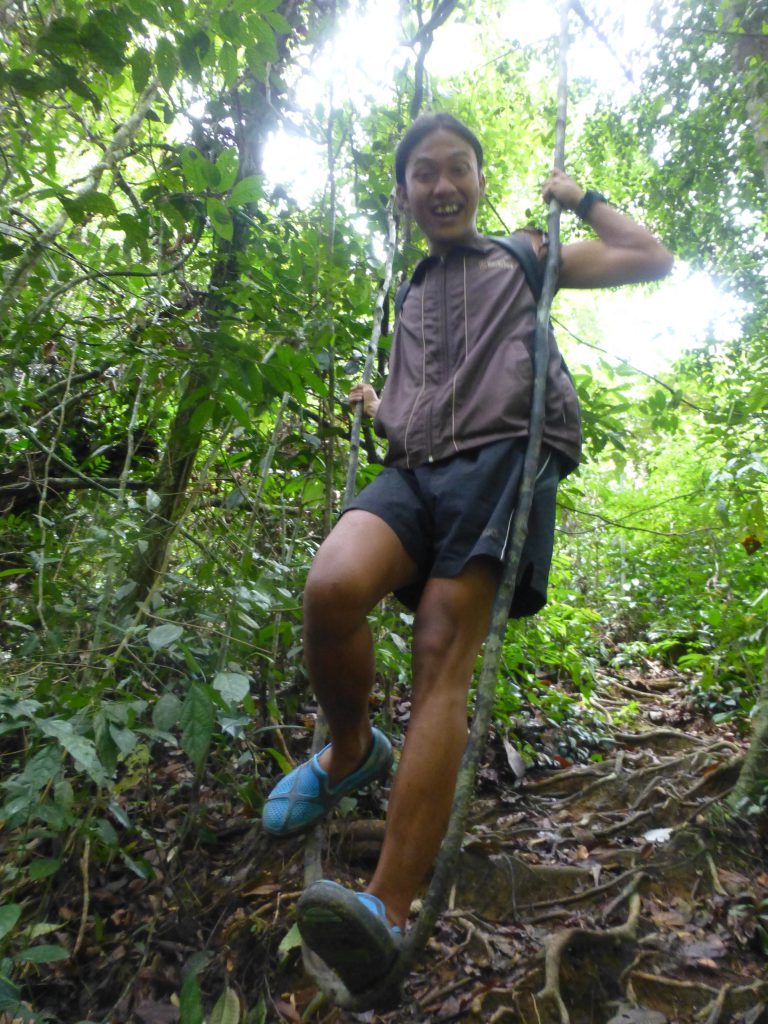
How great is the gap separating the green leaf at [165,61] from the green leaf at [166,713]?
161cm

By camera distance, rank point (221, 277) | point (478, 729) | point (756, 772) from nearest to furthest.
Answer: point (478, 729) → point (756, 772) → point (221, 277)

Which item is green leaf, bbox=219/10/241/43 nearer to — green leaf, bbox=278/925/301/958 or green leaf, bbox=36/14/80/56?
green leaf, bbox=36/14/80/56

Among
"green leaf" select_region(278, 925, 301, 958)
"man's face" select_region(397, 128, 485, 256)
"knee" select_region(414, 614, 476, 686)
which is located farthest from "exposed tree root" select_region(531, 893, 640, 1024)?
"man's face" select_region(397, 128, 485, 256)

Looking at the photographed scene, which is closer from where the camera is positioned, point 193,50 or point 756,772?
point 193,50

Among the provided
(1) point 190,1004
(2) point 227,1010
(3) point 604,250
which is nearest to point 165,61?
(3) point 604,250

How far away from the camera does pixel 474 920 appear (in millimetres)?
2305

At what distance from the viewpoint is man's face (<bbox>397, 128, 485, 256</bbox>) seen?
1938 millimetres

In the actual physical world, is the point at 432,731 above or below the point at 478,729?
below

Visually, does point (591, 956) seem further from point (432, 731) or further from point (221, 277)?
point (221, 277)

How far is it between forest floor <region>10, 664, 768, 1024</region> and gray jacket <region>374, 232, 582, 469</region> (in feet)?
4.62

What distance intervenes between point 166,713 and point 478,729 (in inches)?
34.8

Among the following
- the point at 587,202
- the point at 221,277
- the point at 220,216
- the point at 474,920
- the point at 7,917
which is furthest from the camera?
the point at 221,277

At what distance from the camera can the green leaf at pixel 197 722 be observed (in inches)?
65.9

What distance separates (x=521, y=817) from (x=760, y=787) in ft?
3.11
